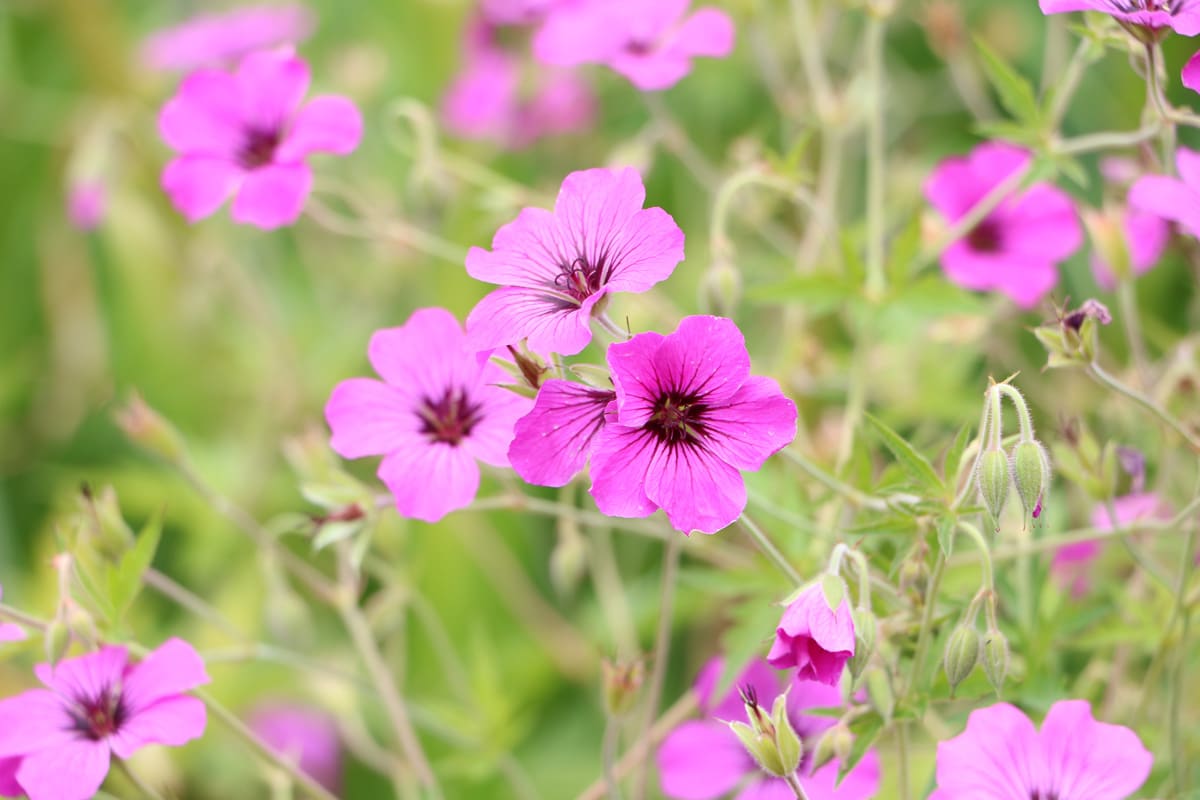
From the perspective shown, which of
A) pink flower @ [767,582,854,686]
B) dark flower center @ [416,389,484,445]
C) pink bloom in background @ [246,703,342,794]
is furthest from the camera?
pink bloom in background @ [246,703,342,794]

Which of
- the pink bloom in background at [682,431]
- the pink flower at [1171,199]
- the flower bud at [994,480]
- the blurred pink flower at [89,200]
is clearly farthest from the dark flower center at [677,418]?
the blurred pink flower at [89,200]

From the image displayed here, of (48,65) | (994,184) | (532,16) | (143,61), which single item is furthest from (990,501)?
(48,65)

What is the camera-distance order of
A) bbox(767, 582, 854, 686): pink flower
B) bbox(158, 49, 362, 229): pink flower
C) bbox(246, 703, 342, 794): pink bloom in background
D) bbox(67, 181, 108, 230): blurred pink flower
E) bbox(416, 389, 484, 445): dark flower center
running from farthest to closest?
bbox(246, 703, 342, 794): pink bloom in background < bbox(67, 181, 108, 230): blurred pink flower < bbox(158, 49, 362, 229): pink flower < bbox(416, 389, 484, 445): dark flower center < bbox(767, 582, 854, 686): pink flower

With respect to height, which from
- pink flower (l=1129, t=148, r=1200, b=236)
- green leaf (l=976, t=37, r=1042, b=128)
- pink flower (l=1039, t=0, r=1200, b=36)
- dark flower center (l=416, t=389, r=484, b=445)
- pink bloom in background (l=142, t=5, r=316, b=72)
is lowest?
dark flower center (l=416, t=389, r=484, b=445)

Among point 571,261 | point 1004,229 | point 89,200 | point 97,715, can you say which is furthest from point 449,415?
point 89,200

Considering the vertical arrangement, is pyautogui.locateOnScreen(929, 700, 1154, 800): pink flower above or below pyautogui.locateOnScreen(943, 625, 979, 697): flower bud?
below

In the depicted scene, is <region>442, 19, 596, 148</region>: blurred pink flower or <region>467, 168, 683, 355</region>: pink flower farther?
<region>442, 19, 596, 148</region>: blurred pink flower

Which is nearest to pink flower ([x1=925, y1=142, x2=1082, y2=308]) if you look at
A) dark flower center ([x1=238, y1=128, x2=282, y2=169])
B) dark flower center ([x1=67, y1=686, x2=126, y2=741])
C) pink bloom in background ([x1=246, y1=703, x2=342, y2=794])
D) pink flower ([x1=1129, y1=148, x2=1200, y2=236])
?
pink flower ([x1=1129, y1=148, x2=1200, y2=236])

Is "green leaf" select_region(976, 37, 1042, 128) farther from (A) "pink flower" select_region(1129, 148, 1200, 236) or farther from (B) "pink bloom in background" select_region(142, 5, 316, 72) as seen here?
(B) "pink bloom in background" select_region(142, 5, 316, 72)
